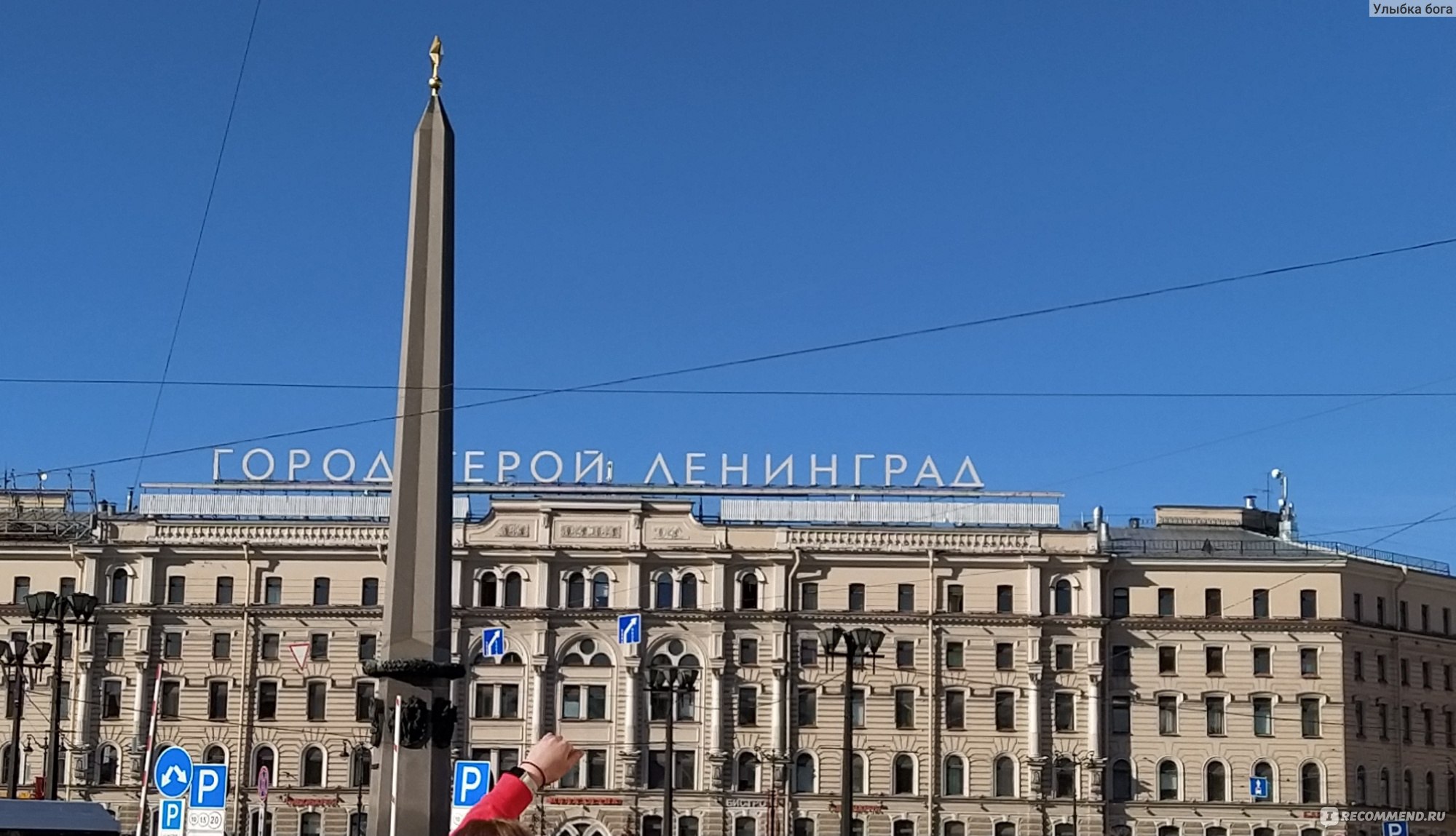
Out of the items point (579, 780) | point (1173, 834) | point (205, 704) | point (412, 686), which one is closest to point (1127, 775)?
point (1173, 834)

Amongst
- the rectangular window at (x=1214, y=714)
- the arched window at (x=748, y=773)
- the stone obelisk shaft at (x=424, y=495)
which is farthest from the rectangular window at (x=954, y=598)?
the stone obelisk shaft at (x=424, y=495)

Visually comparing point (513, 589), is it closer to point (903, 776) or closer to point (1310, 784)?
point (903, 776)

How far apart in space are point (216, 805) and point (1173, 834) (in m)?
43.3

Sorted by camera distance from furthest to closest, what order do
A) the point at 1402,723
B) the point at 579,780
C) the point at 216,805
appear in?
the point at 1402,723, the point at 579,780, the point at 216,805

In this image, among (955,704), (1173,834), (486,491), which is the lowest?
(1173,834)

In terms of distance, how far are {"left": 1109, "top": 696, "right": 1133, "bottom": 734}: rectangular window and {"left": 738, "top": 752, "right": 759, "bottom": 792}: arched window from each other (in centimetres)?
1005

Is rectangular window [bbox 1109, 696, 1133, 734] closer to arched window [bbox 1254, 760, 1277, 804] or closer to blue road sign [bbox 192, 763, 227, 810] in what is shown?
arched window [bbox 1254, 760, 1277, 804]

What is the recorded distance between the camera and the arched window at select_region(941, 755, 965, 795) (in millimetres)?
54562

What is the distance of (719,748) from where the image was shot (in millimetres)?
54375

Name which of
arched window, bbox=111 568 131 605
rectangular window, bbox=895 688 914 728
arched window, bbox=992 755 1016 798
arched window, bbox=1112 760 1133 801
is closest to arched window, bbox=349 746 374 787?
arched window, bbox=111 568 131 605

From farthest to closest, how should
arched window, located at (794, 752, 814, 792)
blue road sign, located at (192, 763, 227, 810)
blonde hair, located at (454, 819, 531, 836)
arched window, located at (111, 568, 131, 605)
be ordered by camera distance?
arched window, located at (111, 568, 131, 605) < arched window, located at (794, 752, 814, 792) < blue road sign, located at (192, 763, 227, 810) < blonde hair, located at (454, 819, 531, 836)

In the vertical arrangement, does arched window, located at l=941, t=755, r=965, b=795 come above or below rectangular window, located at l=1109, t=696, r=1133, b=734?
below

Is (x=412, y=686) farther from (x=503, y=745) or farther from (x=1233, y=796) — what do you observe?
(x=1233, y=796)

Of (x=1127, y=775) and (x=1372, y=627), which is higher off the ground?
(x=1372, y=627)
